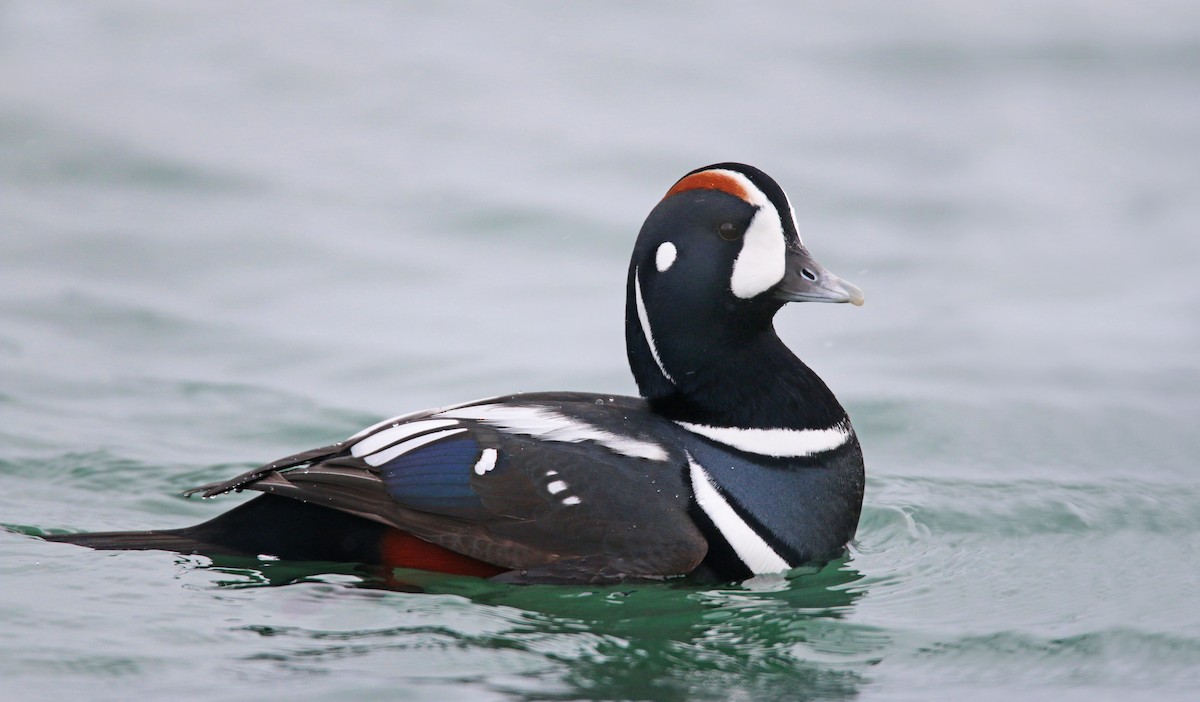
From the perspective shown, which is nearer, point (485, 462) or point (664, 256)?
point (485, 462)

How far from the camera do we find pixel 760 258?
A: 590 centimetres

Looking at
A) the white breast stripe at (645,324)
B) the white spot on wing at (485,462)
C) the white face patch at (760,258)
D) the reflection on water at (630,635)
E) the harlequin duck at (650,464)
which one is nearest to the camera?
the reflection on water at (630,635)

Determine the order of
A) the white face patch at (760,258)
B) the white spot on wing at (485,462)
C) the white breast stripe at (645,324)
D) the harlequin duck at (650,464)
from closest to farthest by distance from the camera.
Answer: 1. the harlequin duck at (650,464)
2. the white spot on wing at (485,462)
3. the white face patch at (760,258)
4. the white breast stripe at (645,324)

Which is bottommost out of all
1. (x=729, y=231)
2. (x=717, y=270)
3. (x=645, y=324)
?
(x=645, y=324)

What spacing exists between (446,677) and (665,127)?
7.80 metres

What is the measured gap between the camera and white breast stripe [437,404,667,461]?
226 inches

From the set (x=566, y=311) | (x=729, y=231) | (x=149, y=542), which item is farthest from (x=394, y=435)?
(x=566, y=311)

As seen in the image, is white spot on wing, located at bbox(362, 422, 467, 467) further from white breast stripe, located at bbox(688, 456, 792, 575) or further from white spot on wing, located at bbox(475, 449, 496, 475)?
white breast stripe, located at bbox(688, 456, 792, 575)

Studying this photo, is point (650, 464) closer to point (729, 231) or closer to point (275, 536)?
point (729, 231)

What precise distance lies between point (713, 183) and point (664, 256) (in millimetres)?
325

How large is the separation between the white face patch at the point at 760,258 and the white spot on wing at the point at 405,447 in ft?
3.81

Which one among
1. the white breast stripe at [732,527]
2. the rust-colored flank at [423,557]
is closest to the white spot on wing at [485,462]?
the rust-colored flank at [423,557]

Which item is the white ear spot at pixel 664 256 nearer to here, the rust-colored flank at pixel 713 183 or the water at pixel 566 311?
the rust-colored flank at pixel 713 183

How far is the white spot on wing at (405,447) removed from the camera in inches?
228
